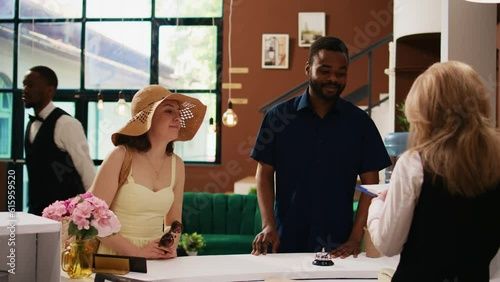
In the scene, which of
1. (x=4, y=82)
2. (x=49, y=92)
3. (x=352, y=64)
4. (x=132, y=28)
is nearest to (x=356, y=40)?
(x=352, y=64)

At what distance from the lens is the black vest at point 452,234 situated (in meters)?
1.63

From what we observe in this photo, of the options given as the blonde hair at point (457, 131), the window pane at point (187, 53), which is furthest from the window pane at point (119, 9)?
the blonde hair at point (457, 131)

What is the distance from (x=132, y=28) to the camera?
10406 millimetres

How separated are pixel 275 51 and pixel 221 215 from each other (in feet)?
13.0

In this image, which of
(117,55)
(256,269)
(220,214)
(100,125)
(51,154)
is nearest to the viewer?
(256,269)

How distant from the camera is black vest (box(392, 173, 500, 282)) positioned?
163 cm

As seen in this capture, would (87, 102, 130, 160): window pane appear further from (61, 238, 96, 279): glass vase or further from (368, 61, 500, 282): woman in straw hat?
(368, 61, 500, 282): woman in straw hat

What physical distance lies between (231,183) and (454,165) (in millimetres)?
8451

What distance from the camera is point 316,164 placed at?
110 inches

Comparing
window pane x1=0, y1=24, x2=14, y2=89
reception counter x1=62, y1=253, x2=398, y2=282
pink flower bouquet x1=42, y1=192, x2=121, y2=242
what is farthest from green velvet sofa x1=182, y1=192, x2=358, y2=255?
window pane x1=0, y1=24, x2=14, y2=89

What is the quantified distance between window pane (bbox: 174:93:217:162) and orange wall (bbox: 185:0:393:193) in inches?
7.7

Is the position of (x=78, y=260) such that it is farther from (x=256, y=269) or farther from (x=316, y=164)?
(x=316, y=164)

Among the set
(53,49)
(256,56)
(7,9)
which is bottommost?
(256,56)

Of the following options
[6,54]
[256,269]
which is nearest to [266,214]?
[256,269]
